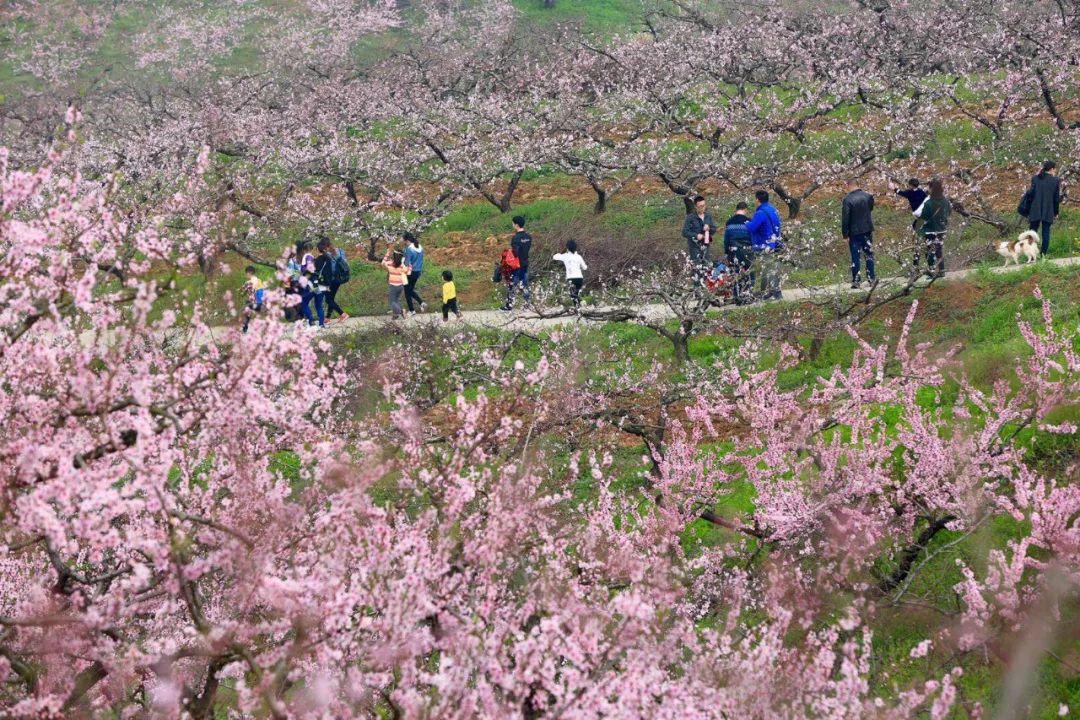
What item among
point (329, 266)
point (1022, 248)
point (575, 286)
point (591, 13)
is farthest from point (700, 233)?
point (591, 13)

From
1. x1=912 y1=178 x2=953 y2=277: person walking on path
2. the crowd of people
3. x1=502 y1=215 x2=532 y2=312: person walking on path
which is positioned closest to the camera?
x1=912 y1=178 x2=953 y2=277: person walking on path

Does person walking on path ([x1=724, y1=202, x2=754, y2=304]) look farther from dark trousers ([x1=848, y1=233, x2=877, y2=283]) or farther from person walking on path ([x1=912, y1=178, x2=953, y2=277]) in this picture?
person walking on path ([x1=912, y1=178, x2=953, y2=277])

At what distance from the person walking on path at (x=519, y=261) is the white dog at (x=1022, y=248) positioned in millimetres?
7973

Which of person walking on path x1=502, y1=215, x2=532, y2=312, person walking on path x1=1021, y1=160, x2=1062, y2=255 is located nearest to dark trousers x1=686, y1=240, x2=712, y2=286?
person walking on path x1=502, y1=215, x2=532, y2=312

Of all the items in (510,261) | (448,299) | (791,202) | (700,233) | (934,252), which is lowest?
(448,299)

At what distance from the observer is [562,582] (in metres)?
7.48

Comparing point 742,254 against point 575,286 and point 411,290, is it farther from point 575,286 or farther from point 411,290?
point 411,290

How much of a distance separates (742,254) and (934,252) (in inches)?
122

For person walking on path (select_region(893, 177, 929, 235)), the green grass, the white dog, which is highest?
Result: person walking on path (select_region(893, 177, 929, 235))

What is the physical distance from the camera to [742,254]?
1830cm

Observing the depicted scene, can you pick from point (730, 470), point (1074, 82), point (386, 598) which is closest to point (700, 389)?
point (730, 470)

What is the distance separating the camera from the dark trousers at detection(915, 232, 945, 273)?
53.9ft

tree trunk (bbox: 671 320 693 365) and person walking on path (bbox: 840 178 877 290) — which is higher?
person walking on path (bbox: 840 178 877 290)

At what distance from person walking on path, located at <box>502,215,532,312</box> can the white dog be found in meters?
7.97
